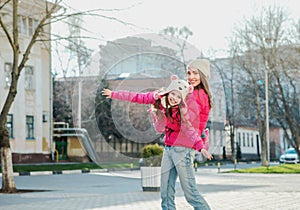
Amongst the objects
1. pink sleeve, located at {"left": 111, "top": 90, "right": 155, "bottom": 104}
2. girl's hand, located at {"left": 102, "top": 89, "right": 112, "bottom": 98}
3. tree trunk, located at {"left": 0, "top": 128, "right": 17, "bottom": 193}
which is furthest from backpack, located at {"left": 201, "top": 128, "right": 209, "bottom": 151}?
tree trunk, located at {"left": 0, "top": 128, "right": 17, "bottom": 193}

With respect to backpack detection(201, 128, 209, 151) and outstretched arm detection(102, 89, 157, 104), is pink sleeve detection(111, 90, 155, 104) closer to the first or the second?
outstretched arm detection(102, 89, 157, 104)

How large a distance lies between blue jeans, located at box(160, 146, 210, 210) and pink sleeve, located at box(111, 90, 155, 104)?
1.76 feet

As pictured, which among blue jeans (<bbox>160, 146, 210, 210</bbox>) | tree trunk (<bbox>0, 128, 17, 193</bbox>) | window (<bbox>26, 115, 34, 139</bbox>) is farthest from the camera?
window (<bbox>26, 115, 34, 139</bbox>)

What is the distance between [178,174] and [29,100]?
33.3 metres

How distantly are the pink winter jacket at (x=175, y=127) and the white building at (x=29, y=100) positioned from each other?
29953 millimetres

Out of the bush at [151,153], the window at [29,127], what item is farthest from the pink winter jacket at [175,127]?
the window at [29,127]

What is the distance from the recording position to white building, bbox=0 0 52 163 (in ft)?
116

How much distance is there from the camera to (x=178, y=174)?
18.7ft

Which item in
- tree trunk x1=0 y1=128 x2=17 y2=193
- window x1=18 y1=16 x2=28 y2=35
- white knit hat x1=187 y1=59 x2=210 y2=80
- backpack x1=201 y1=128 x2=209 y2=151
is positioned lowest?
tree trunk x1=0 y1=128 x2=17 y2=193

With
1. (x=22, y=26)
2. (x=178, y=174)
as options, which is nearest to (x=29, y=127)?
(x=22, y=26)

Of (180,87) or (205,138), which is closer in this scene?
(180,87)

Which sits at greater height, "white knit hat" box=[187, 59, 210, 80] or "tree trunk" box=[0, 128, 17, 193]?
"white knit hat" box=[187, 59, 210, 80]

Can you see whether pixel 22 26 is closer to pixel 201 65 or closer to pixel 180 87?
pixel 201 65

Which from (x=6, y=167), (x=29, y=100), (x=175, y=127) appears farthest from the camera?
(x=29, y=100)
